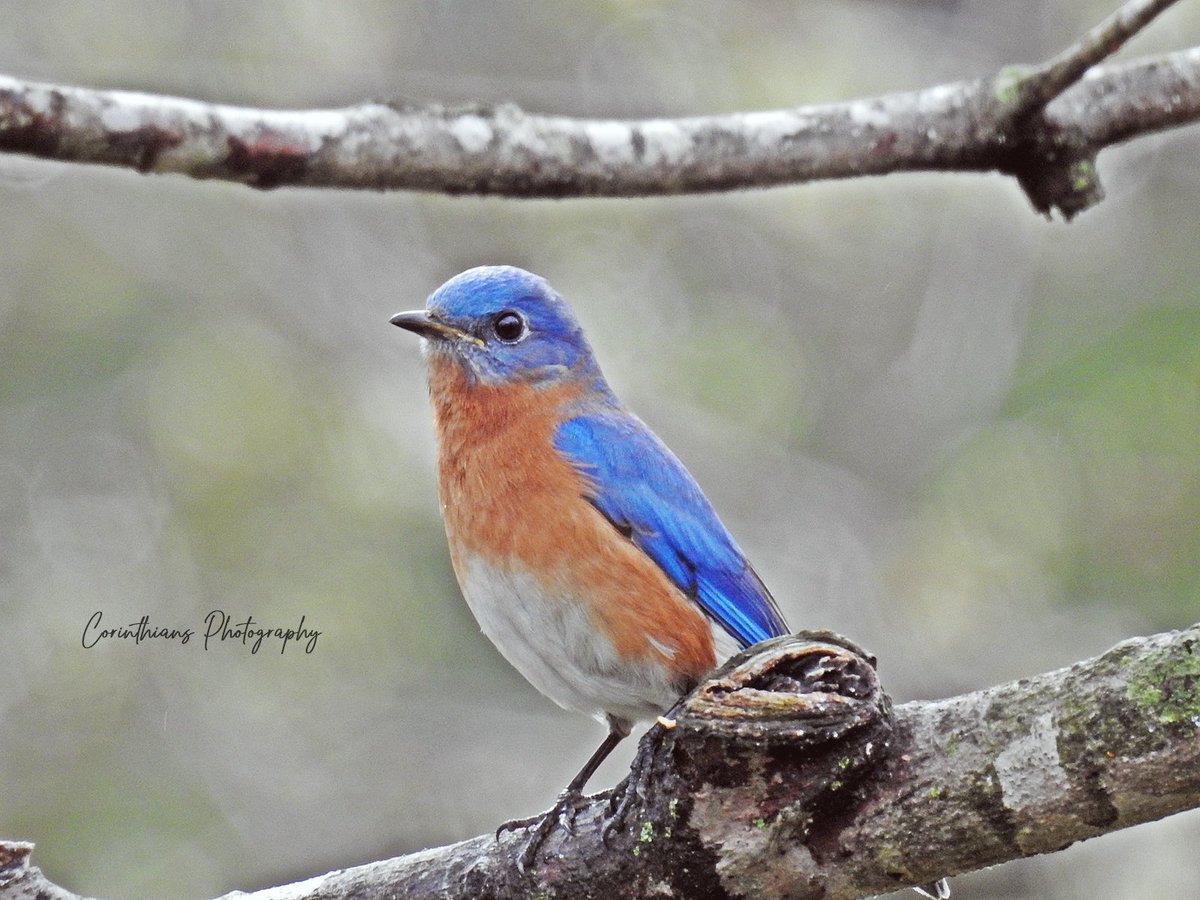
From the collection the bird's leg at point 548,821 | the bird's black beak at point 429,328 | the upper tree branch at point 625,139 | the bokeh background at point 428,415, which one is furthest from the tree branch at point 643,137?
the bokeh background at point 428,415

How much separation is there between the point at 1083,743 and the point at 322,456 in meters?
5.77

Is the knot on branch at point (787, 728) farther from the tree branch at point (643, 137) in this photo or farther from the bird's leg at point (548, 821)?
the tree branch at point (643, 137)

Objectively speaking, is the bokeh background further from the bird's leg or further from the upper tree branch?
the bird's leg

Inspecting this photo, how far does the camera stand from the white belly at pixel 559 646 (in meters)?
4.55

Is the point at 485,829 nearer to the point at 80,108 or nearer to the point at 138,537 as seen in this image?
the point at 138,537

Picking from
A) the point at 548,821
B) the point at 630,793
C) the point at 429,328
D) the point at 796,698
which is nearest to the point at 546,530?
the point at 429,328

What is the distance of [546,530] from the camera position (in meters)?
4.67

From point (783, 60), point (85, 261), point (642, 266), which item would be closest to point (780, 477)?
point (642, 266)

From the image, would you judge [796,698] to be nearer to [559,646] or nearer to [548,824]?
[548,824]

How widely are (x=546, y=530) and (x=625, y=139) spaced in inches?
48.5

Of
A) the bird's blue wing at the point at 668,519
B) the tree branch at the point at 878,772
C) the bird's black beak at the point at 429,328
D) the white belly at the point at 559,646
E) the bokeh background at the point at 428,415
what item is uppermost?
the bokeh background at the point at 428,415

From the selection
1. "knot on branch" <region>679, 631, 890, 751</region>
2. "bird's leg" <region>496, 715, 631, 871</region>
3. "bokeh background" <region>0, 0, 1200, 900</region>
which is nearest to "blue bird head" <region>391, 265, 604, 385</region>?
"bird's leg" <region>496, 715, 631, 871</region>

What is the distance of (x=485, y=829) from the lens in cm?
805

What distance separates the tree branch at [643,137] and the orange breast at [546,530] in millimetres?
910
